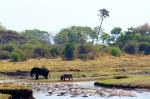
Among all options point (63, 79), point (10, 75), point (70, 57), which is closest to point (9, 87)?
point (63, 79)

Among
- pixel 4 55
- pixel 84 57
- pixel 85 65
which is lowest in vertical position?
pixel 85 65

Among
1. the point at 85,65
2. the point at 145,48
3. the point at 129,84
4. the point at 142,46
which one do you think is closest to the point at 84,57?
the point at 85,65

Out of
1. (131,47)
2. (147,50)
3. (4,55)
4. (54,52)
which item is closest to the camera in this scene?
(4,55)

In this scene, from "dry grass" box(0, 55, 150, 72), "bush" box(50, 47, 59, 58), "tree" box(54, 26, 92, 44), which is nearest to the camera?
"dry grass" box(0, 55, 150, 72)

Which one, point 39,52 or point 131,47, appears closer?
point 39,52

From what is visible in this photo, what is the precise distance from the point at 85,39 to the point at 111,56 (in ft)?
155

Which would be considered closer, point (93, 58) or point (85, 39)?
point (93, 58)

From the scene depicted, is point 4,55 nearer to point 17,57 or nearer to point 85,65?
point 17,57

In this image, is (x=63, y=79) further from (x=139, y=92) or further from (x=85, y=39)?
(x=85, y=39)

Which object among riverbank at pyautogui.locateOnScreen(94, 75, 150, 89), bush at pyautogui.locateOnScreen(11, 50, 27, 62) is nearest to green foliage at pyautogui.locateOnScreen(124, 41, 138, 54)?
bush at pyautogui.locateOnScreen(11, 50, 27, 62)

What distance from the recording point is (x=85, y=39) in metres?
149

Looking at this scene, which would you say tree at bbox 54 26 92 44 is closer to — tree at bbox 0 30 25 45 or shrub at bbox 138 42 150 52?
tree at bbox 0 30 25 45

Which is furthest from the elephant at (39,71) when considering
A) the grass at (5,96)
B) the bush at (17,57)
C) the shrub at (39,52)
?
the shrub at (39,52)

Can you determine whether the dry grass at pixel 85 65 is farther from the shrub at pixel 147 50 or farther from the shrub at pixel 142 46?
the shrub at pixel 142 46
